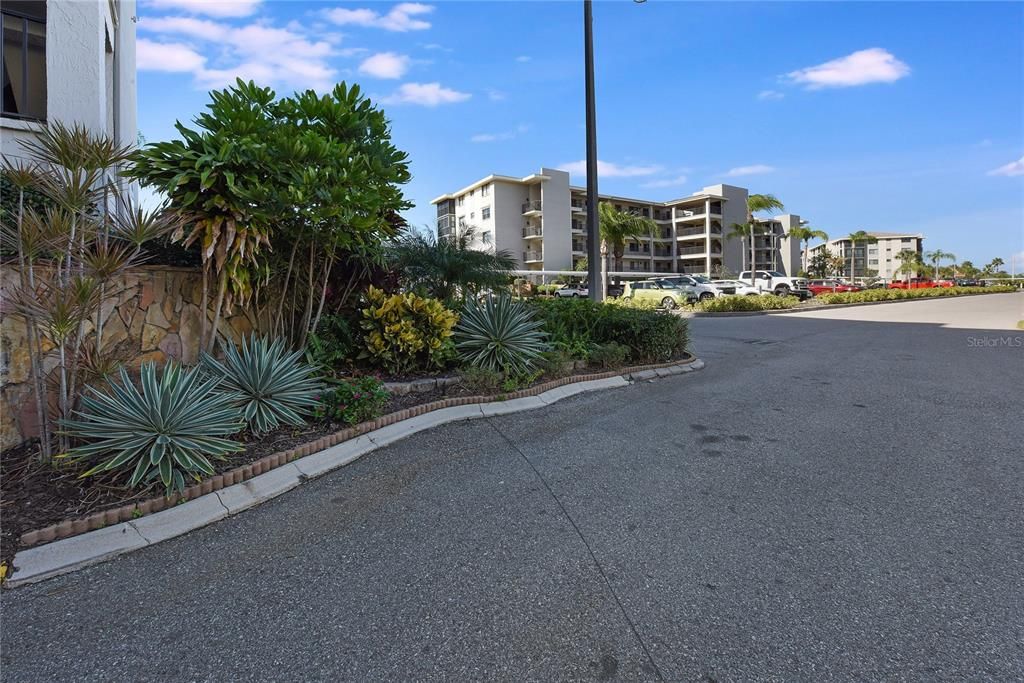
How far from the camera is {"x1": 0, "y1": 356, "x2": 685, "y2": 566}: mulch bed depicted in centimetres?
335

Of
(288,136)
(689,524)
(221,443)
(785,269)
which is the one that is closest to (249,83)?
(288,136)

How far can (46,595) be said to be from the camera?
110 inches

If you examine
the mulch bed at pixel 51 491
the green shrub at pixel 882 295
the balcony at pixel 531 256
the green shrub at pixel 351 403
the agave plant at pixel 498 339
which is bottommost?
the mulch bed at pixel 51 491

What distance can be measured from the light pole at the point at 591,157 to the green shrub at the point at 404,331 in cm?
433

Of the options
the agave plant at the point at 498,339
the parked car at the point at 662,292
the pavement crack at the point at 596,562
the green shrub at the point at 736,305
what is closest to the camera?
the pavement crack at the point at 596,562

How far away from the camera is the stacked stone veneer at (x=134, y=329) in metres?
4.19

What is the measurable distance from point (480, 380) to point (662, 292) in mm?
21165

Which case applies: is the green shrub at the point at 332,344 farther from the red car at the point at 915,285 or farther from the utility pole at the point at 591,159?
the red car at the point at 915,285

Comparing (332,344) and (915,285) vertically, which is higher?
(915,285)

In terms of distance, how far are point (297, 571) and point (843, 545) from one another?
10.1 feet

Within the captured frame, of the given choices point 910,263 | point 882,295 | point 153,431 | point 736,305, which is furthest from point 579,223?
point 153,431

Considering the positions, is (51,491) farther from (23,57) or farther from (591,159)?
(591,159)

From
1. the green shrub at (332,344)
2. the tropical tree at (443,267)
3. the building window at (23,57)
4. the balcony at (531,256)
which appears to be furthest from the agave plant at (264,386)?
the balcony at (531,256)

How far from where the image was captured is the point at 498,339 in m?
7.00
